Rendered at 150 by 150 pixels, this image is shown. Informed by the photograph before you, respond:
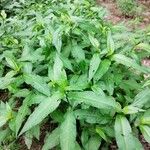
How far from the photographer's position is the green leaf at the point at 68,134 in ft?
8.20

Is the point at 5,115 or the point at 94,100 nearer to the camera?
the point at 94,100

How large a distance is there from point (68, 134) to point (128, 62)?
31.9 inches

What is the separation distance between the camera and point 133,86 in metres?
3.15

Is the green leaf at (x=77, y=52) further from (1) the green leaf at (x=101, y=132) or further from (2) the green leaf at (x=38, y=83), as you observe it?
(1) the green leaf at (x=101, y=132)

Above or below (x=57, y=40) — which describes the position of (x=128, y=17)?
below

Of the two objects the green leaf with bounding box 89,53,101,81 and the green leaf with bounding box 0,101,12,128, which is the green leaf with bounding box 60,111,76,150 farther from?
the green leaf with bounding box 0,101,12,128

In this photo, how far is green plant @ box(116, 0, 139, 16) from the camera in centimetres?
643

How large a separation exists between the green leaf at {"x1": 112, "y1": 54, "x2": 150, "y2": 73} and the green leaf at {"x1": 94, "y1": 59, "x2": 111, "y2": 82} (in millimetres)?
82

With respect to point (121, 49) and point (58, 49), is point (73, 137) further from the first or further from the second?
point (121, 49)

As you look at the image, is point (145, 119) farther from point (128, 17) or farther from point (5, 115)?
point (128, 17)

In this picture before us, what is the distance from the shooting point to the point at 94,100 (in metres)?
2.52

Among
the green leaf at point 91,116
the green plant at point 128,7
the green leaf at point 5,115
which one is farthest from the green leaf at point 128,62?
the green plant at point 128,7

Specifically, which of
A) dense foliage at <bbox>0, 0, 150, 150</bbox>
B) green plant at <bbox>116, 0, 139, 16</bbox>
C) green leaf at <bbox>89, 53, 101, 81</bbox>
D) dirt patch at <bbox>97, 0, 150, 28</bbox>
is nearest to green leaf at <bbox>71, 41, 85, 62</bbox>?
dense foliage at <bbox>0, 0, 150, 150</bbox>

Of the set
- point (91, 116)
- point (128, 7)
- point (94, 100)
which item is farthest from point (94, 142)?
point (128, 7)
